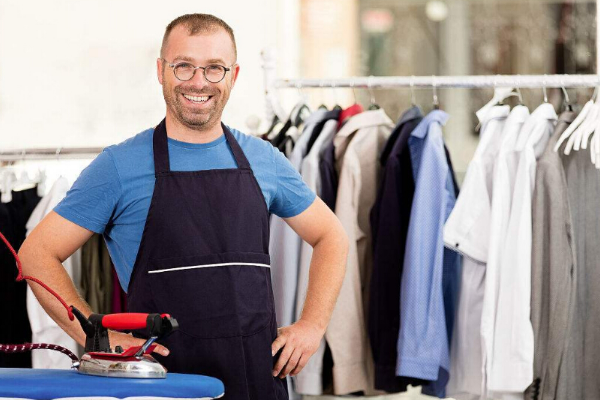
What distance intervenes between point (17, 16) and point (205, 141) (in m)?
2.29

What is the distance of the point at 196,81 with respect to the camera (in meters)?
2.14

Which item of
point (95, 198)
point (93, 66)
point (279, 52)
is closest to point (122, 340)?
point (95, 198)

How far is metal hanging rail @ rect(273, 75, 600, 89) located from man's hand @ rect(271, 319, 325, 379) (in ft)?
3.68

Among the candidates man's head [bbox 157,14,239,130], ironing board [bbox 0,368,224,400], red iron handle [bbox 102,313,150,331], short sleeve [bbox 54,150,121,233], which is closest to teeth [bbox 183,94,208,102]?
man's head [bbox 157,14,239,130]

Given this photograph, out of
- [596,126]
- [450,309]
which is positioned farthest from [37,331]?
[596,126]

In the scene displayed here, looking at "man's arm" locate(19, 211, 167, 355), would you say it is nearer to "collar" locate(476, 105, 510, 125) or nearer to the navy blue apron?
the navy blue apron

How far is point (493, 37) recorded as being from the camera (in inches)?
179

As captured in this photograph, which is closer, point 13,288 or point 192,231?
point 192,231

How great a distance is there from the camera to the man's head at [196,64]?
2.15m

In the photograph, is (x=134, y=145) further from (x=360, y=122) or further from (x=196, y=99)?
(x=360, y=122)

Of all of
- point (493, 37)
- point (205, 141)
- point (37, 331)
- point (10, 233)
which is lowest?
point (37, 331)

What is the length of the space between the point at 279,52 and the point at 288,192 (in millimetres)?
2184

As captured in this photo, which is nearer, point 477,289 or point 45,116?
point 477,289

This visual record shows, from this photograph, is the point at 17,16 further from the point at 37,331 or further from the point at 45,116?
the point at 37,331
